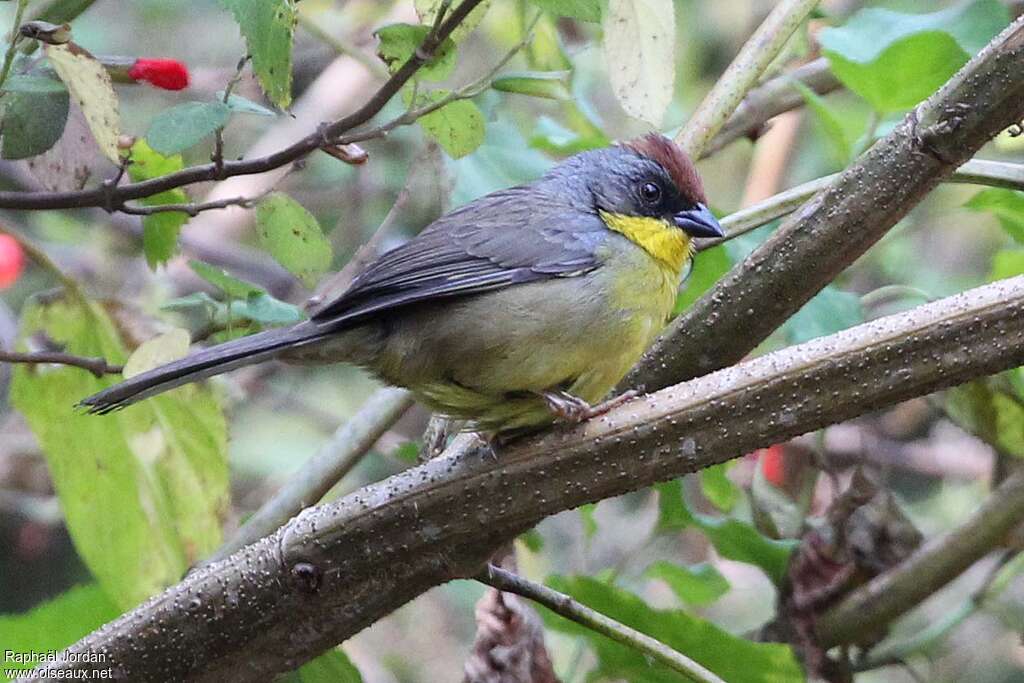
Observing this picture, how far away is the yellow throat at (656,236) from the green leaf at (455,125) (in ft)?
2.15

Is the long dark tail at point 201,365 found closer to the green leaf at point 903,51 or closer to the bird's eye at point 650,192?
the bird's eye at point 650,192

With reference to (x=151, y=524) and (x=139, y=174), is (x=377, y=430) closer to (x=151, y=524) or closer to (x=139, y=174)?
(x=151, y=524)

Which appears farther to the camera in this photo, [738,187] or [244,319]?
[738,187]

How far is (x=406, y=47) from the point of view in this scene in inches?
86.2

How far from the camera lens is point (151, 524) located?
114 inches

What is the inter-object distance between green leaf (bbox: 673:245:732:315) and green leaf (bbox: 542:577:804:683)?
27.0 inches

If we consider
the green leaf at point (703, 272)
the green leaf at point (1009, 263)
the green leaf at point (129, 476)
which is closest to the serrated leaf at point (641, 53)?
the green leaf at point (703, 272)

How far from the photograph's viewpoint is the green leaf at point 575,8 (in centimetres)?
215

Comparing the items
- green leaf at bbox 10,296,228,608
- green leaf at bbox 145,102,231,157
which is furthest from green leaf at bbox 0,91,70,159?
green leaf at bbox 10,296,228,608

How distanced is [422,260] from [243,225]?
2.79 metres

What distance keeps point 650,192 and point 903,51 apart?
0.64 m

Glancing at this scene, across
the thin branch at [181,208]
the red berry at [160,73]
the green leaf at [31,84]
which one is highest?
the red berry at [160,73]

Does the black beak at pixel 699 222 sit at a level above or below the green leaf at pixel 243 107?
above

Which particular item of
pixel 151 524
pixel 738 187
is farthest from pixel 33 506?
pixel 738 187
